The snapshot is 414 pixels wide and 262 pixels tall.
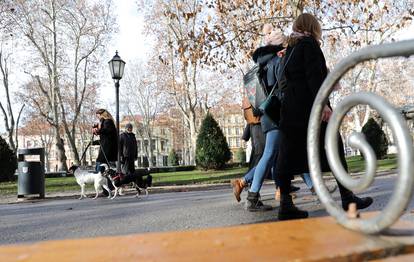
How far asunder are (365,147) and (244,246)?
533 mm

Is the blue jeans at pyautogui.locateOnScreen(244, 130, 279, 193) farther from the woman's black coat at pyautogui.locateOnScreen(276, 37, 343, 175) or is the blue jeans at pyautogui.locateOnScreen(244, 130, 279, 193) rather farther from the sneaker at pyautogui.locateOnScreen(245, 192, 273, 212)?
the woman's black coat at pyautogui.locateOnScreen(276, 37, 343, 175)

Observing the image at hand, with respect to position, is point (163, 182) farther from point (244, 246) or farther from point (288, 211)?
point (244, 246)

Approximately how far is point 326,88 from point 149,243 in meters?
0.87

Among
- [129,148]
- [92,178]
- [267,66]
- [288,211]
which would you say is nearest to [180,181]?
[129,148]

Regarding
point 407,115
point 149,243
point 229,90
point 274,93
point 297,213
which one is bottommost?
point 297,213

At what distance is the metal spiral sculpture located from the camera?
1.20 m

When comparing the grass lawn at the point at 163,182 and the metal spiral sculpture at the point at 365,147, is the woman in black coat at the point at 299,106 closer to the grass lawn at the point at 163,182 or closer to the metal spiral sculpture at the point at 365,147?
the metal spiral sculpture at the point at 365,147

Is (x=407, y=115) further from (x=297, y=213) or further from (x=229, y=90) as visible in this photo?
(x=229, y=90)

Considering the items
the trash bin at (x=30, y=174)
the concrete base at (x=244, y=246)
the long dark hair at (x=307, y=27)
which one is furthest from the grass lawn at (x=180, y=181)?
the concrete base at (x=244, y=246)

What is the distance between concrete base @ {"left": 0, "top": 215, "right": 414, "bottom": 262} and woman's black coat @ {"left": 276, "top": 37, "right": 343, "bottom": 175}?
2187 millimetres

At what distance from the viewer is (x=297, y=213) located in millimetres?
3961

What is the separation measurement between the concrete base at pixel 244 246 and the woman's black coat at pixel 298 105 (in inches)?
86.1

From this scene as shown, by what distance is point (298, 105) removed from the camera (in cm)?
380

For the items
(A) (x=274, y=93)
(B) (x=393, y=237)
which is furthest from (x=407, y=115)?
(A) (x=274, y=93)
